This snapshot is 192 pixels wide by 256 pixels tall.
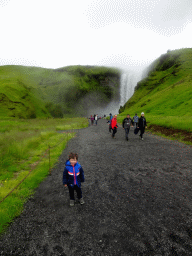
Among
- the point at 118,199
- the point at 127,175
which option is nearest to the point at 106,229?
the point at 118,199

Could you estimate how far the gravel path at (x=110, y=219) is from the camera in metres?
2.60

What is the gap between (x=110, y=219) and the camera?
3299mm

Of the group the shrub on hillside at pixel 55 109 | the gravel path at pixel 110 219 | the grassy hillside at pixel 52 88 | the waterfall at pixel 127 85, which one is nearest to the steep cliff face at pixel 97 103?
the grassy hillside at pixel 52 88

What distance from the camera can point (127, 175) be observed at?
5.64 m

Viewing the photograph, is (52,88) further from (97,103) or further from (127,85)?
(127,85)

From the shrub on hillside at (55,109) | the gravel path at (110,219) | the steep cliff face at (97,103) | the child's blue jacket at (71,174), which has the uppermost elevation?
the steep cliff face at (97,103)

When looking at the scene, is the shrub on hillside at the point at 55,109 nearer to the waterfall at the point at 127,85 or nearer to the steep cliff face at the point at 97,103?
the steep cliff face at the point at 97,103

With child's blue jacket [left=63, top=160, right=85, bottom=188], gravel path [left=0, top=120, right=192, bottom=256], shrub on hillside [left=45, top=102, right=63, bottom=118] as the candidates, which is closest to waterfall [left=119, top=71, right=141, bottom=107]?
shrub on hillside [left=45, top=102, right=63, bottom=118]

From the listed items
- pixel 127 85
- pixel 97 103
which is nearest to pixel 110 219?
pixel 127 85

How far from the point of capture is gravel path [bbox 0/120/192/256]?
260 cm

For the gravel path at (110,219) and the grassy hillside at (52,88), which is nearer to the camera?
the gravel path at (110,219)

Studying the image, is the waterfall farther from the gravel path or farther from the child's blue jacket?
the child's blue jacket

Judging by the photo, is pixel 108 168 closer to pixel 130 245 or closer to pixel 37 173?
pixel 37 173

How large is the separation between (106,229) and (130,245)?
59cm
